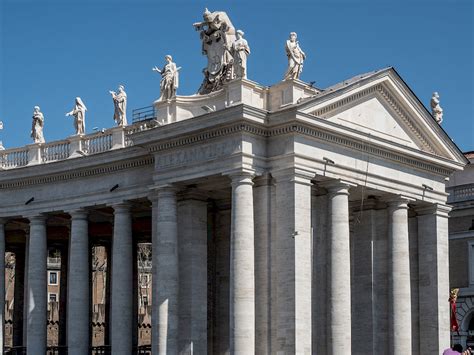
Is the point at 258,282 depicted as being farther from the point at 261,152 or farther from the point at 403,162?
the point at 403,162

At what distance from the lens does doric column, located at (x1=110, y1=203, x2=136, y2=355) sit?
55031 millimetres

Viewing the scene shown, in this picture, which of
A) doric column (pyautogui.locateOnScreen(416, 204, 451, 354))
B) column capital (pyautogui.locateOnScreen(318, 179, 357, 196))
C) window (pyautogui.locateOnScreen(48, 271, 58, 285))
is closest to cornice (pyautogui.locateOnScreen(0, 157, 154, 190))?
column capital (pyautogui.locateOnScreen(318, 179, 357, 196))

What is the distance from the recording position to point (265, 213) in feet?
160

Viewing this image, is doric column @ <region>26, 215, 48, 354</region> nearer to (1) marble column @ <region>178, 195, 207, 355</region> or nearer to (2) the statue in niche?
(1) marble column @ <region>178, 195, 207, 355</region>

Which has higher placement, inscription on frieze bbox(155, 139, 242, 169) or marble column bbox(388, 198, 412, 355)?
inscription on frieze bbox(155, 139, 242, 169)

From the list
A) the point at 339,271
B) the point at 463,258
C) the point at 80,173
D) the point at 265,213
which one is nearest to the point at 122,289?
the point at 80,173

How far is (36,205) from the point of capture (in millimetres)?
60031

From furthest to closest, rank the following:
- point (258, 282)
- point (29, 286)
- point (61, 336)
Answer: point (61, 336), point (29, 286), point (258, 282)

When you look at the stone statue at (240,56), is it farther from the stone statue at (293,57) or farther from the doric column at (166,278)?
the doric column at (166,278)

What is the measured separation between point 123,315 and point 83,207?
21.9 feet

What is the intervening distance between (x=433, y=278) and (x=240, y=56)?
17.4 meters

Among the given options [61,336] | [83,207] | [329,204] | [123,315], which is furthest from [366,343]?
[61,336]

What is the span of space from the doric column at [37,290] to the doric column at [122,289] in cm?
597

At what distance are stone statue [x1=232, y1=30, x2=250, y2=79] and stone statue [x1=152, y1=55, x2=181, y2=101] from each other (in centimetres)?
454
